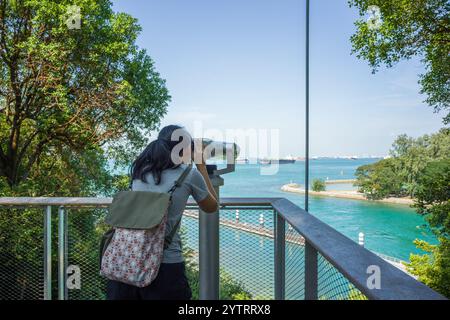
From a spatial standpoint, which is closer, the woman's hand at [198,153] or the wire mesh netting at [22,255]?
the woman's hand at [198,153]

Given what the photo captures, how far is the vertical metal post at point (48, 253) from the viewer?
1923mm

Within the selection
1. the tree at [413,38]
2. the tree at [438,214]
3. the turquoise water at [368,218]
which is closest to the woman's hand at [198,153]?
the tree at [413,38]

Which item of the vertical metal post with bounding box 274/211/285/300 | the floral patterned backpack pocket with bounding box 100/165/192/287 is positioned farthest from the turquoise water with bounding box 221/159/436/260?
the floral patterned backpack pocket with bounding box 100/165/192/287

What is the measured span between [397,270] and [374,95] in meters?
60.5

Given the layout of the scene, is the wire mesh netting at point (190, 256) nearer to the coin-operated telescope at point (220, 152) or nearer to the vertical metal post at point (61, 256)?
the vertical metal post at point (61, 256)

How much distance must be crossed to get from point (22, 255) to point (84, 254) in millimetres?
506

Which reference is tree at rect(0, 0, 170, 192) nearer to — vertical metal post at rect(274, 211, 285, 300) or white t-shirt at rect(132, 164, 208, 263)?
vertical metal post at rect(274, 211, 285, 300)

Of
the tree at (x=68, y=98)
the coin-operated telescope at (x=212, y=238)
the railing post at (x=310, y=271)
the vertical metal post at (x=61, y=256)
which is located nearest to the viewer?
the railing post at (x=310, y=271)

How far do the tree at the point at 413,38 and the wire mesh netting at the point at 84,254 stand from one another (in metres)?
8.00

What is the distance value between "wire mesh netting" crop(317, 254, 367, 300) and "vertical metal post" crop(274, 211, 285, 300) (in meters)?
0.61

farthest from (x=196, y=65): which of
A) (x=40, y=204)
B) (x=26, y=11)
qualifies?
(x=40, y=204)

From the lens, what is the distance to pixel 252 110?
53.9 metres

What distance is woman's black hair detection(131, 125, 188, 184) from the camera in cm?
117
